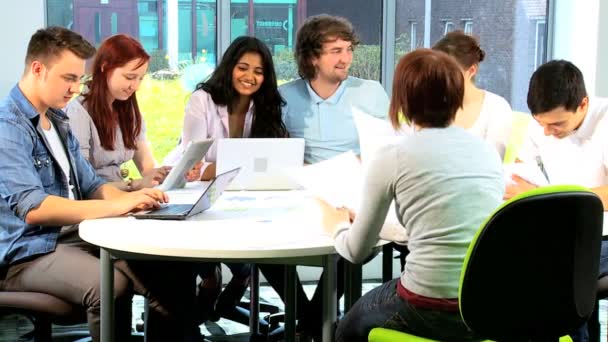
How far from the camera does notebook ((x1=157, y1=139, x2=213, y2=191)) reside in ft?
9.86

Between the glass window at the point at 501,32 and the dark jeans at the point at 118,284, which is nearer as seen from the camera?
the dark jeans at the point at 118,284

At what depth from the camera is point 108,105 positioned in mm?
3521

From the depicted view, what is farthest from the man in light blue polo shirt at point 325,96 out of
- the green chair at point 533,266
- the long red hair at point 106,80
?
the green chair at point 533,266

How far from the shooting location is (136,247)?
239 cm

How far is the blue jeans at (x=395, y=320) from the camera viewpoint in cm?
211

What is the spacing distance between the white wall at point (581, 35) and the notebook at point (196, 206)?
8.98ft

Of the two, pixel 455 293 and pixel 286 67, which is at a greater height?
pixel 286 67

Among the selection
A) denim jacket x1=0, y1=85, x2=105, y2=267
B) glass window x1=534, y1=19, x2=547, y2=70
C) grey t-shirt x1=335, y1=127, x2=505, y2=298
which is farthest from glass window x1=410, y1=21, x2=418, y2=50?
grey t-shirt x1=335, y1=127, x2=505, y2=298

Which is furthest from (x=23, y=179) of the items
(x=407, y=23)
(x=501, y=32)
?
(x=501, y=32)

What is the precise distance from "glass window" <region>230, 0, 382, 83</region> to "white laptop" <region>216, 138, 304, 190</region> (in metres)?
1.68

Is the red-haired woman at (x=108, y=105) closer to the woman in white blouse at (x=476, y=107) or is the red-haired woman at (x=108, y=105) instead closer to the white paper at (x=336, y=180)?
the white paper at (x=336, y=180)

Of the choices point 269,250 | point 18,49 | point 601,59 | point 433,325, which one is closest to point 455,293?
point 433,325

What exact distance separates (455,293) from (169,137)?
2980 millimetres

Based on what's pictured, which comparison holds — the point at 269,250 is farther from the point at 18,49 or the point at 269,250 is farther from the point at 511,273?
the point at 18,49
